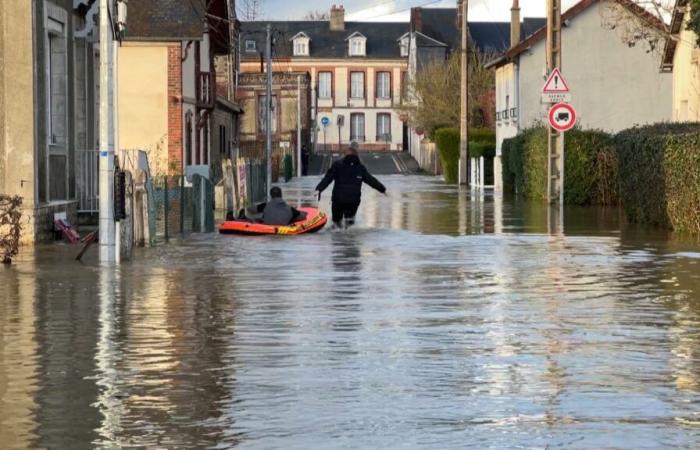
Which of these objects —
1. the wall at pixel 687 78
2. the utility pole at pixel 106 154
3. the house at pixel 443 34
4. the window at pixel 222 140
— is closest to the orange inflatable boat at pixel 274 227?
the utility pole at pixel 106 154

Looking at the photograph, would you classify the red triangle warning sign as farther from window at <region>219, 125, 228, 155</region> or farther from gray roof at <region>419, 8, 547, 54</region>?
gray roof at <region>419, 8, 547, 54</region>

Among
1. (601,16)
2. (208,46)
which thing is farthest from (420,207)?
(601,16)

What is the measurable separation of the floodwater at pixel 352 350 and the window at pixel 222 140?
1540 inches

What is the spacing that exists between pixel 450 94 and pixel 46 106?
68364 millimetres

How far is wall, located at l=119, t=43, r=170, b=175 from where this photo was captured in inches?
1783

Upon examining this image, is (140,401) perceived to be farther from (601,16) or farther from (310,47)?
(310,47)

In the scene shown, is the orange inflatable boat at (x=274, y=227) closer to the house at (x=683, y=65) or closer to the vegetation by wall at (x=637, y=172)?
the vegetation by wall at (x=637, y=172)

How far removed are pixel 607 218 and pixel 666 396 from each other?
25.5 meters

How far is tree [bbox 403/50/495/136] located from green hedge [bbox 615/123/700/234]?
57005 mm

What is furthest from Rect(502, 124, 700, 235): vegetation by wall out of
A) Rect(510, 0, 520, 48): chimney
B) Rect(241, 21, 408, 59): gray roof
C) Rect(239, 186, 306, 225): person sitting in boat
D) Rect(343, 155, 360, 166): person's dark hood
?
Rect(241, 21, 408, 59): gray roof

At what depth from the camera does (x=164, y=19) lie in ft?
146

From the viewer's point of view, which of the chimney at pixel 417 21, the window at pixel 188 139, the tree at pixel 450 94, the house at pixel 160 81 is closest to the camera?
the house at pixel 160 81

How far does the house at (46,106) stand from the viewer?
2553 cm

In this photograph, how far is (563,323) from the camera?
14867mm
